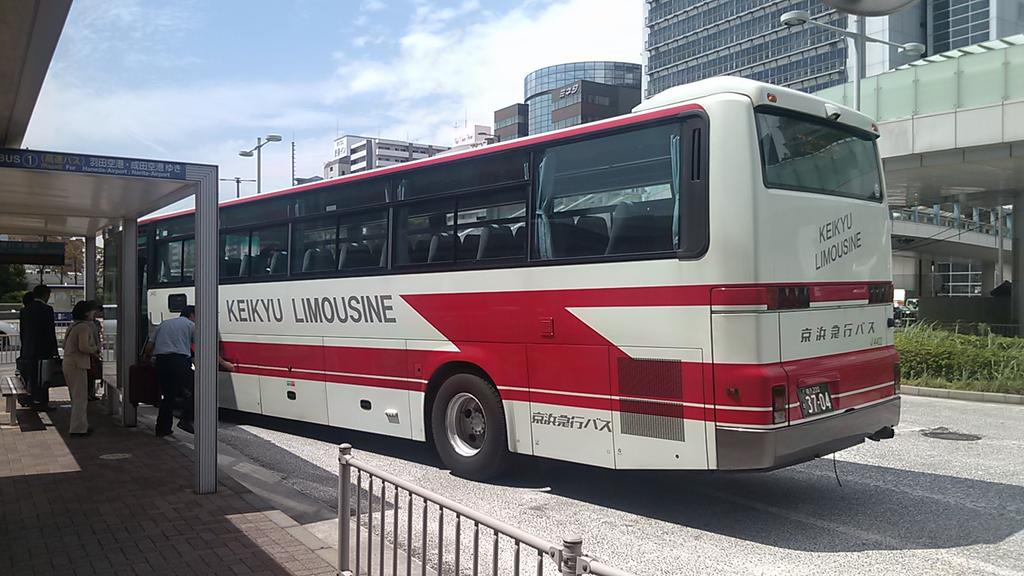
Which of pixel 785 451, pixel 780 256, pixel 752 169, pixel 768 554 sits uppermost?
pixel 752 169

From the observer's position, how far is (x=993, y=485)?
7844 mm

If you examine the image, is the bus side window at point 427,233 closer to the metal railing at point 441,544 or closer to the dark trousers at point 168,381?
the metal railing at point 441,544

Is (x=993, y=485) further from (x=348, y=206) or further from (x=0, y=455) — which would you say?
(x=0, y=455)

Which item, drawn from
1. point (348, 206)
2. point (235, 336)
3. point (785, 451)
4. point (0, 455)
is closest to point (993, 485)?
point (785, 451)

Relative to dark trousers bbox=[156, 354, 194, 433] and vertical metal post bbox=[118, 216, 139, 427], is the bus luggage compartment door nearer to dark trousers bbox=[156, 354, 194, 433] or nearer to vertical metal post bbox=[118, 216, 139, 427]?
dark trousers bbox=[156, 354, 194, 433]

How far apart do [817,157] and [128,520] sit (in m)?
6.24

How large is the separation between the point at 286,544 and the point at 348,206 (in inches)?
190

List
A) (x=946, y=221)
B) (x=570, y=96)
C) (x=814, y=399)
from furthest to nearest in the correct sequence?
(x=570, y=96) < (x=946, y=221) < (x=814, y=399)

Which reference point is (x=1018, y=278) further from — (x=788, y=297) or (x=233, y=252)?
(x=233, y=252)

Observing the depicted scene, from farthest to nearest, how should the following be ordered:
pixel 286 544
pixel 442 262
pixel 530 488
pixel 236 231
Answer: pixel 236 231 < pixel 442 262 < pixel 530 488 < pixel 286 544

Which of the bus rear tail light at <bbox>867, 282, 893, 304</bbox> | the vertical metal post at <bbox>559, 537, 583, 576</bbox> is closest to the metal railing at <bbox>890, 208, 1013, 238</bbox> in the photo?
the bus rear tail light at <bbox>867, 282, 893, 304</bbox>

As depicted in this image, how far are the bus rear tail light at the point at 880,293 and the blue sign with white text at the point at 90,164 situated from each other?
6139 millimetres

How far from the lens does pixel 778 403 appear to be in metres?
6.04

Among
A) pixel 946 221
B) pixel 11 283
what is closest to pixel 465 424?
pixel 11 283
